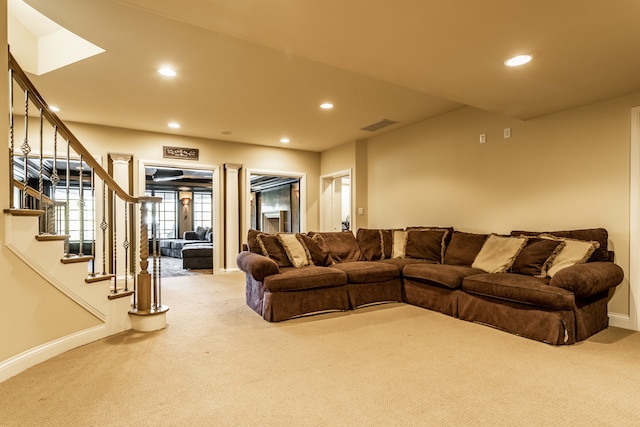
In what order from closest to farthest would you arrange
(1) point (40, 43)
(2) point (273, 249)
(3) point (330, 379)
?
1. (3) point (330, 379)
2. (1) point (40, 43)
3. (2) point (273, 249)

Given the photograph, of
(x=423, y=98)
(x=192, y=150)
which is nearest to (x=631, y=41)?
(x=423, y=98)

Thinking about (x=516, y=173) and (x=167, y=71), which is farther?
(x=516, y=173)

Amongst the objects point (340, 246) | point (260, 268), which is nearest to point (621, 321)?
point (340, 246)

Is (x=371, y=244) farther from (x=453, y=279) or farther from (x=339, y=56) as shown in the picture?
(x=339, y=56)

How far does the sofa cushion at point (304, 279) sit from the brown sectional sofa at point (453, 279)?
0.01 metres

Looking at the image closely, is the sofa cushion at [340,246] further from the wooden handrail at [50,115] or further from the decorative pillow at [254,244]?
the wooden handrail at [50,115]

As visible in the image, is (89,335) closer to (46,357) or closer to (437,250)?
(46,357)

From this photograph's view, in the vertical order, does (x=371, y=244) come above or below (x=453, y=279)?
above

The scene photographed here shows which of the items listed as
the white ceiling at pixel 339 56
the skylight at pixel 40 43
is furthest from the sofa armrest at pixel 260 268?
the skylight at pixel 40 43

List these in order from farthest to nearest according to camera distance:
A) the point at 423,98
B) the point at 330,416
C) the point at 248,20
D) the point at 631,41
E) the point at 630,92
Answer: the point at 423,98 < the point at 630,92 < the point at 631,41 < the point at 248,20 < the point at 330,416

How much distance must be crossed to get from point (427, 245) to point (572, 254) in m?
1.67

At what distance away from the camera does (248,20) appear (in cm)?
208

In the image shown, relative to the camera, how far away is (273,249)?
3.94 metres

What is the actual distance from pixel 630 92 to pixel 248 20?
3513mm
